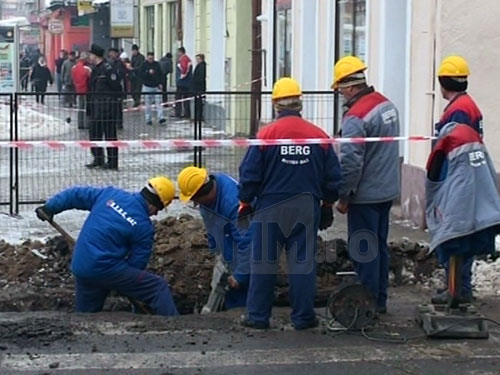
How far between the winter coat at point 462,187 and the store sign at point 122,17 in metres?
31.8

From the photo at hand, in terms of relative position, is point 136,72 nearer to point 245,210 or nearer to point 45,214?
point 45,214

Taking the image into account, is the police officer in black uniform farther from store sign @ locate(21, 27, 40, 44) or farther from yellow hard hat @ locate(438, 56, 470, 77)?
store sign @ locate(21, 27, 40, 44)

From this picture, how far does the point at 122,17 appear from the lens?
124 ft

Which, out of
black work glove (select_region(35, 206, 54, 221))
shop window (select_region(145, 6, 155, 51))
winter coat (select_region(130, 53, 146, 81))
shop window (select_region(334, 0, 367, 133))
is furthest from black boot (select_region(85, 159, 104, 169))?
shop window (select_region(145, 6, 155, 51))

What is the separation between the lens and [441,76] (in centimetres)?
752

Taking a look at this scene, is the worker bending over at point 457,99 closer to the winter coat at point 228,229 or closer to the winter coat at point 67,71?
the winter coat at point 228,229

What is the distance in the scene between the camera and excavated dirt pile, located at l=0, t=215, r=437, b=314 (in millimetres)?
8938

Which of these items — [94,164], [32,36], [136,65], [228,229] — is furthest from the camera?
[32,36]

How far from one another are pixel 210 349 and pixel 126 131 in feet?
27.0

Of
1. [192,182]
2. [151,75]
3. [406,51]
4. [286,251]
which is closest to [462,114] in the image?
[286,251]

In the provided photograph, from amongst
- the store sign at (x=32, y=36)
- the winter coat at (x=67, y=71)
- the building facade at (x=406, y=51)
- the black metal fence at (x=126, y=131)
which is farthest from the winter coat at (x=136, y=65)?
the store sign at (x=32, y=36)

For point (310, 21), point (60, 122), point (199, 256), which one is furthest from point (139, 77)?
point (199, 256)

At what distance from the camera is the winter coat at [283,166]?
711cm

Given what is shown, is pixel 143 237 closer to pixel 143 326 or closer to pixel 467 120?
pixel 143 326
